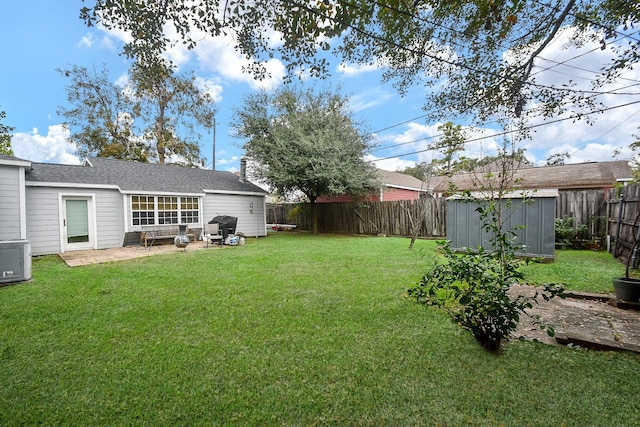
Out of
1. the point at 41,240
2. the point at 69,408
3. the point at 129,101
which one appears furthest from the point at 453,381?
the point at 129,101

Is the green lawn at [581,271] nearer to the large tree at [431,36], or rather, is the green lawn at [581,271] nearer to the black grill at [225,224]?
the large tree at [431,36]

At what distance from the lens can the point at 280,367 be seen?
7.67 ft

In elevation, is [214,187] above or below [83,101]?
below

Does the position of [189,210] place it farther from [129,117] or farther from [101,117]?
[101,117]

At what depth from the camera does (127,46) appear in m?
2.77

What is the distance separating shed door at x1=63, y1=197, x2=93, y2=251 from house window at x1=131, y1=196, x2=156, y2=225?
1.25 m

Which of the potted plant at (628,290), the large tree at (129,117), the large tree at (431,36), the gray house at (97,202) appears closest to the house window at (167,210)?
the gray house at (97,202)

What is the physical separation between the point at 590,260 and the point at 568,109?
14.9 ft

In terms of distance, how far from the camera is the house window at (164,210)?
979 cm

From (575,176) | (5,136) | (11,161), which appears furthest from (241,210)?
(575,176)

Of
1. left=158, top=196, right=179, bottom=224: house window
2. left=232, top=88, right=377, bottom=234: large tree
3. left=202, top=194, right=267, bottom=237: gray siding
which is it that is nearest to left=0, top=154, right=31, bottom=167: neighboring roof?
left=158, top=196, right=179, bottom=224: house window

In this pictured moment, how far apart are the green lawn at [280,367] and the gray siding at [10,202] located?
446 centimetres

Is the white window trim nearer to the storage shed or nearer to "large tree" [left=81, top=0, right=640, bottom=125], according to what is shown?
"large tree" [left=81, top=0, right=640, bottom=125]

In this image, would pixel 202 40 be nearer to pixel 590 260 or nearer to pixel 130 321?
pixel 130 321
